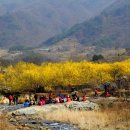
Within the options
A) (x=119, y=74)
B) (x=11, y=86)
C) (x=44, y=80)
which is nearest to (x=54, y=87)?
(x=44, y=80)

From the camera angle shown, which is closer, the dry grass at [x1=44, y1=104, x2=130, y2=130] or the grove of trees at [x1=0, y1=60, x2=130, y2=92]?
the dry grass at [x1=44, y1=104, x2=130, y2=130]

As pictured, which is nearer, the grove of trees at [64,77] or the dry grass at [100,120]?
the dry grass at [100,120]

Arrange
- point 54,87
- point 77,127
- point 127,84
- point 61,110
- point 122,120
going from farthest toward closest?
point 54,87, point 127,84, point 61,110, point 77,127, point 122,120

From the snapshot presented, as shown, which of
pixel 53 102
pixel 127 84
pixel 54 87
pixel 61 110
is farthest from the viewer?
pixel 54 87

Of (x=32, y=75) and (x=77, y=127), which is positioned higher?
(x=32, y=75)

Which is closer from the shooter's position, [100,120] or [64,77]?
[100,120]

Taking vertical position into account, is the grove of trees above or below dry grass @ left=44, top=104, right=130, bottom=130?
above

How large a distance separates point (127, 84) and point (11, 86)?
3777 cm

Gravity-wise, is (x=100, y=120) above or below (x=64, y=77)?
below

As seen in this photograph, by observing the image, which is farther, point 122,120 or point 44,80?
point 44,80

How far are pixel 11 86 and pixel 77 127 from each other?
8006cm

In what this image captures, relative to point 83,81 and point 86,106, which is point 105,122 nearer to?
point 86,106

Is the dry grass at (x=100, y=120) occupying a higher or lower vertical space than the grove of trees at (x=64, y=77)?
lower

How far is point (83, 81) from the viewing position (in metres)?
118
